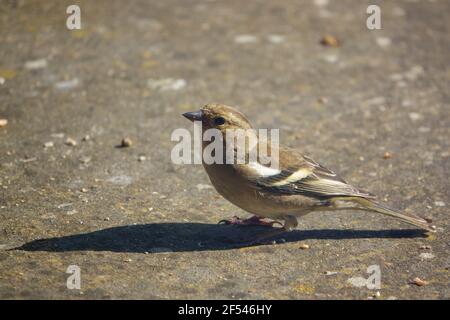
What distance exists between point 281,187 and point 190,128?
211cm

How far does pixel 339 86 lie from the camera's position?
783 centimetres

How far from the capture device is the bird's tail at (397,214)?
16.8 feet

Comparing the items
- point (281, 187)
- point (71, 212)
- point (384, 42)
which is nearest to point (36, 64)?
point (71, 212)

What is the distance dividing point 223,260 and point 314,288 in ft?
2.30

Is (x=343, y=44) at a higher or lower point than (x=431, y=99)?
higher

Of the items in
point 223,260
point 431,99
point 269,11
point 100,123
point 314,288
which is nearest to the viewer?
point 314,288

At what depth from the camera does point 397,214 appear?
513 centimetres

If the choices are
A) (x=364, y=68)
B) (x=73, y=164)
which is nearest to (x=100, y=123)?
(x=73, y=164)

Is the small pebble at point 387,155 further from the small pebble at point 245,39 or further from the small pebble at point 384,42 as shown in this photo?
the small pebble at point 245,39

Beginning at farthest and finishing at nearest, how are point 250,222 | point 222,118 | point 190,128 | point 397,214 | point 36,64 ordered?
point 36,64 < point 190,128 < point 250,222 < point 222,118 < point 397,214

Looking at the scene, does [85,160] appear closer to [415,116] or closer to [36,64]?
[36,64]

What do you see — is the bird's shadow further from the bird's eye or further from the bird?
the bird's eye

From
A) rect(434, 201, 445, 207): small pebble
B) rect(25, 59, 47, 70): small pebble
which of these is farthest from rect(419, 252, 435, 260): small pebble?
rect(25, 59, 47, 70): small pebble

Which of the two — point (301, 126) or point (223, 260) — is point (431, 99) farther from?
point (223, 260)
